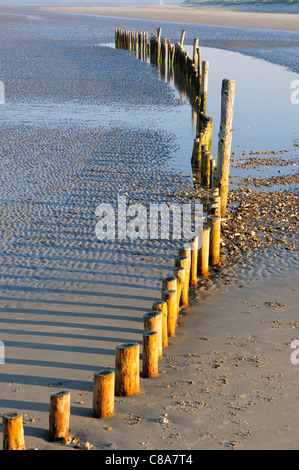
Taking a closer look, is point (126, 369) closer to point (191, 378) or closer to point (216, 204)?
point (191, 378)

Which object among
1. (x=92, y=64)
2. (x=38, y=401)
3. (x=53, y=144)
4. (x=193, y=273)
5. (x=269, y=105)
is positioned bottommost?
(x=38, y=401)

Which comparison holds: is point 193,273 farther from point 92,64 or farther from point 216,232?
point 92,64

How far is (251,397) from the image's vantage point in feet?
18.2

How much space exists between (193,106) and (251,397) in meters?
18.0

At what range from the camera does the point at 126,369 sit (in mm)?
5484

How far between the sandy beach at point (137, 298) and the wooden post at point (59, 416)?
89mm

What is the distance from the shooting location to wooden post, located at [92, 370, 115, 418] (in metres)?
5.06

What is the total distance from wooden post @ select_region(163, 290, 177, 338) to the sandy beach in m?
0.16

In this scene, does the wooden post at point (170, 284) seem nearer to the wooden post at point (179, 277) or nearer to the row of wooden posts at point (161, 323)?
the row of wooden posts at point (161, 323)

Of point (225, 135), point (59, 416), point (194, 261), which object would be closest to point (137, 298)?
point (194, 261)

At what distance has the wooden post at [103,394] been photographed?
506cm

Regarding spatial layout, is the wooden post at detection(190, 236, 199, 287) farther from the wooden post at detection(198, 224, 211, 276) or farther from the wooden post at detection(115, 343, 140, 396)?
the wooden post at detection(115, 343, 140, 396)

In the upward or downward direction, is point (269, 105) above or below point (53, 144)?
above

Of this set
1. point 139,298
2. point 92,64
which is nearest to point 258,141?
point 139,298
